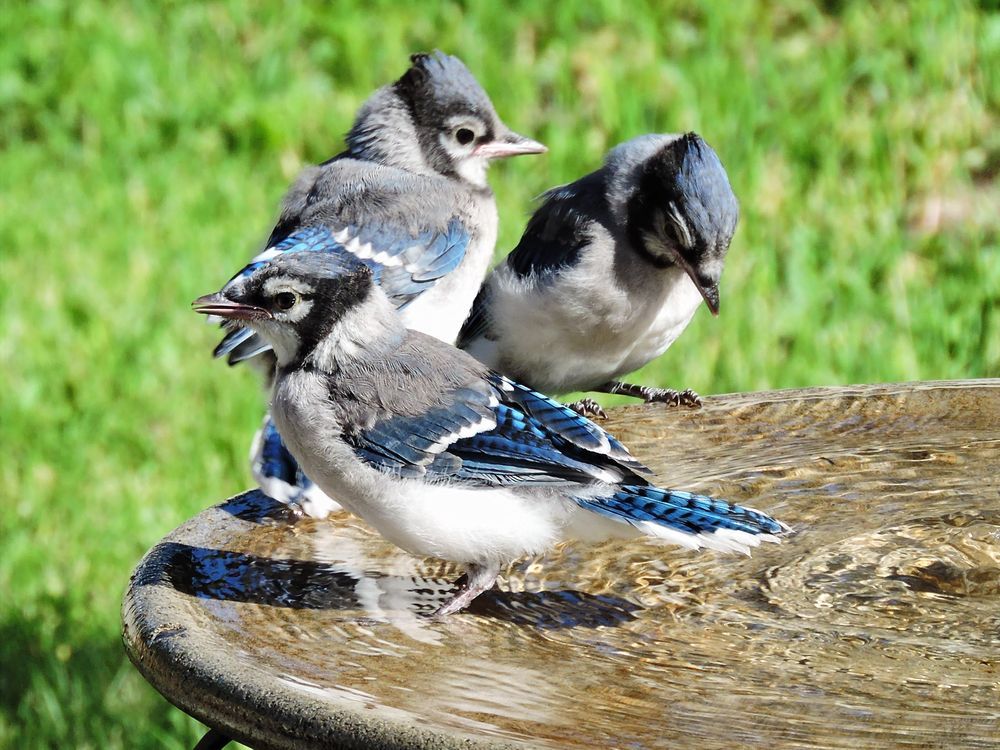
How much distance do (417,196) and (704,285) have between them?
918 millimetres

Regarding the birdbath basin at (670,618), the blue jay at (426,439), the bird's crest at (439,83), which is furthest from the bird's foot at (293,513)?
the bird's crest at (439,83)

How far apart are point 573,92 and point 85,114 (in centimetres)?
251

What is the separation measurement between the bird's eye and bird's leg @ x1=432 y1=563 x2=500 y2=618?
586mm

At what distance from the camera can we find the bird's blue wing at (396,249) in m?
4.10

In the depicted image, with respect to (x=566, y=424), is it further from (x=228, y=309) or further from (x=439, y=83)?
(x=439, y=83)

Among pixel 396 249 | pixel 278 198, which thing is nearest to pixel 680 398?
pixel 396 249

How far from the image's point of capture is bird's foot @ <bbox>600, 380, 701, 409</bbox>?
3758mm

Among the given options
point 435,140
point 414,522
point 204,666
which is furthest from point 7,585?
point 204,666

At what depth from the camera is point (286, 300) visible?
289 cm

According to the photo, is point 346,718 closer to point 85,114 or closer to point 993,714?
point 993,714

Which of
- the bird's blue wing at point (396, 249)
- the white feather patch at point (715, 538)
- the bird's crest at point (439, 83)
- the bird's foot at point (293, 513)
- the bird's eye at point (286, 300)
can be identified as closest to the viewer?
the white feather patch at point (715, 538)

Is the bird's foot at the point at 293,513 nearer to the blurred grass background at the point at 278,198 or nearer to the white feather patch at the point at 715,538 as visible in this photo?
the white feather patch at the point at 715,538

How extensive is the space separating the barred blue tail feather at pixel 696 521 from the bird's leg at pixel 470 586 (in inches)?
9.4

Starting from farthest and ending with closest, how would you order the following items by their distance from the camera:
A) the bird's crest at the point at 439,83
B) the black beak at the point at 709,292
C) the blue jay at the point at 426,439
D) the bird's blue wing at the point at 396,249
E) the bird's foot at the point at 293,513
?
the bird's crest at the point at 439,83 → the bird's blue wing at the point at 396,249 → the black beak at the point at 709,292 → the bird's foot at the point at 293,513 → the blue jay at the point at 426,439
